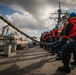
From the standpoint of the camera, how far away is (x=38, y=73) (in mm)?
4801

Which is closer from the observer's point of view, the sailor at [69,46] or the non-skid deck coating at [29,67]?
the non-skid deck coating at [29,67]

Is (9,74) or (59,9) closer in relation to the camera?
(9,74)

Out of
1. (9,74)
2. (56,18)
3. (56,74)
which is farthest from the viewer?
(56,18)

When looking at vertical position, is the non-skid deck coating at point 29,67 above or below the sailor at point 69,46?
below

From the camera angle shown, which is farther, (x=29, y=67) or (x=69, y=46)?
(x=29, y=67)

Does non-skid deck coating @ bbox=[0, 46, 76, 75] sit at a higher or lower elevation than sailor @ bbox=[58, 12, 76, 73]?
lower

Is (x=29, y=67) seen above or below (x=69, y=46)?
below

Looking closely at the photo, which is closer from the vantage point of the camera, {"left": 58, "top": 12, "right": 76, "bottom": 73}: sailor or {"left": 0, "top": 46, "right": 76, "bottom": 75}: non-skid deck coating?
{"left": 0, "top": 46, "right": 76, "bottom": 75}: non-skid deck coating

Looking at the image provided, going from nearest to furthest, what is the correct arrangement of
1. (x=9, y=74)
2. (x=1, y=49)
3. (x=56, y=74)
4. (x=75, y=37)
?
1. (x=9, y=74)
2. (x=56, y=74)
3. (x=75, y=37)
4. (x=1, y=49)

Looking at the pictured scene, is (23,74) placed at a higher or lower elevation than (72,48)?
lower

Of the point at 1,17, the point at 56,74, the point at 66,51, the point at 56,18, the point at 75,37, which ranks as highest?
the point at 56,18

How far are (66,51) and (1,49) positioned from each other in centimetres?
1021

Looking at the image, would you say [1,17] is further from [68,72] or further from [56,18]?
[56,18]

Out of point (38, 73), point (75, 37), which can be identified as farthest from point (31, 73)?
point (75, 37)
